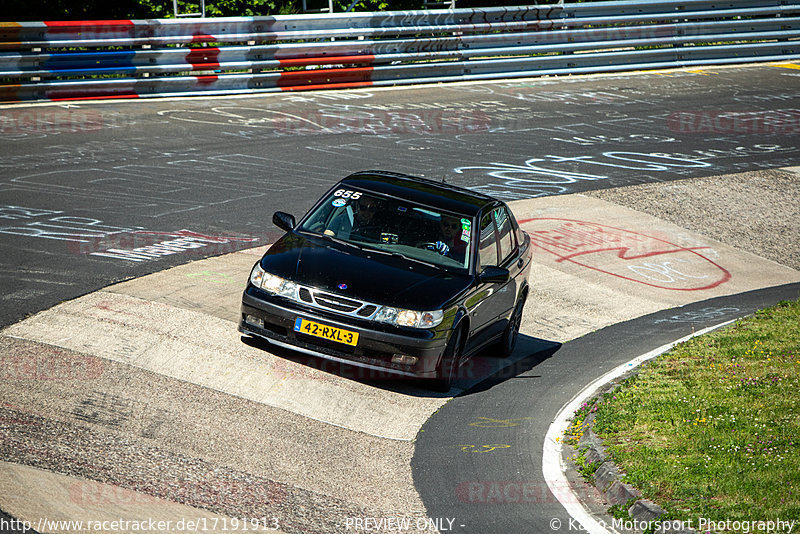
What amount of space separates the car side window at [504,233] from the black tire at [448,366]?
1361 mm

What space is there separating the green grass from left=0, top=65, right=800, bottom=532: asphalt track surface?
2.11ft

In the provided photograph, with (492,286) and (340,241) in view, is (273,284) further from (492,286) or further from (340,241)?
(492,286)

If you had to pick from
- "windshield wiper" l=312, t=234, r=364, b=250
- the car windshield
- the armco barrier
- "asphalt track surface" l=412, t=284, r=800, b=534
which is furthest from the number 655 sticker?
the armco barrier

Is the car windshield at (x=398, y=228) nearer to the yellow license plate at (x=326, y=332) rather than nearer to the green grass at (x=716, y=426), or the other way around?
the yellow license plate at (x=326, y=332)

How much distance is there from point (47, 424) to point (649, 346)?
633cm

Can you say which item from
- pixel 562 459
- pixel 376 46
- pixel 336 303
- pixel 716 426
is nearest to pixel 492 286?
pixel 336 303

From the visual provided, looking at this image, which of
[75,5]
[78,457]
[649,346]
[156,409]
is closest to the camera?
[78,457]

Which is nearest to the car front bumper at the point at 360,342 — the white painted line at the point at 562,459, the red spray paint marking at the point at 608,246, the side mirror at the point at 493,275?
the side mirror at the point at 493,275

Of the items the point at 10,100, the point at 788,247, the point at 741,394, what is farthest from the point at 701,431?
the point at 10,100

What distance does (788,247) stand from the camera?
1437 cm

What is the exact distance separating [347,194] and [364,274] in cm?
133

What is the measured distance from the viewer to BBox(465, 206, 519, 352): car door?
8.34 meters

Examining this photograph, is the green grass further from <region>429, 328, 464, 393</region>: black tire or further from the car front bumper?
the car front bumper

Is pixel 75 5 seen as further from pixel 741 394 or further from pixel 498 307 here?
pixel 741 394
